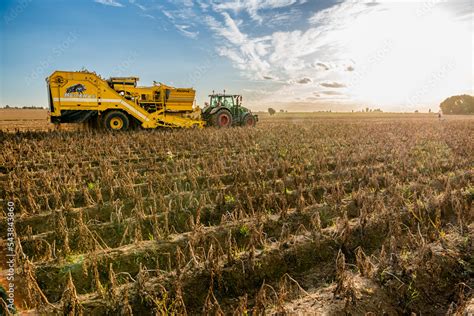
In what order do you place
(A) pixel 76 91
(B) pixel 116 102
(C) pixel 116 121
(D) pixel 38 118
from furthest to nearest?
(D) pixel 38 118, (C) pixel 116 121, (B) pixel 116 102, (A) pixel 76 91

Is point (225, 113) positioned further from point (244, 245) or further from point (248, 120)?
point (244, 245)

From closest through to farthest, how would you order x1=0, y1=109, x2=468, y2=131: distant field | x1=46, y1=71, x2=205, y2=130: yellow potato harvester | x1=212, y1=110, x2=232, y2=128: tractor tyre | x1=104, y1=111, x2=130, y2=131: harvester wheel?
x1=46, y1=71, x2=205, y2=130: yellow potato harvester → x1=104, y1=111, x2=130, y2=131: harvester wheel → x1=212, y1=110, x2=232, y2=128: tractor tyre → x1=0, y1=109, x2=468, y2=131: distant field

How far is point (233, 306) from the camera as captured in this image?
2.87 m

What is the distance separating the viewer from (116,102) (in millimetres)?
14758

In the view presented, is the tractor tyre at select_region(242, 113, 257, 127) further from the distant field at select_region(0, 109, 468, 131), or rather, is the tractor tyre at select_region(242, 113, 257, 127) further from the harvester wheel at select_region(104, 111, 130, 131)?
the distant field at select_region(0, 109, 468, 131)

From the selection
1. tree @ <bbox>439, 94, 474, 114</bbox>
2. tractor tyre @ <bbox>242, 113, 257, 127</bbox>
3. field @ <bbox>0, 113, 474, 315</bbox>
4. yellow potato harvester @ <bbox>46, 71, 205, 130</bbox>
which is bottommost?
field @ <bbox>0, 113, 474, 315</bbox>

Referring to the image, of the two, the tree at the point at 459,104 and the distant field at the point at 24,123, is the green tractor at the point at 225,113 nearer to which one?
the distant field at the point at 24,123

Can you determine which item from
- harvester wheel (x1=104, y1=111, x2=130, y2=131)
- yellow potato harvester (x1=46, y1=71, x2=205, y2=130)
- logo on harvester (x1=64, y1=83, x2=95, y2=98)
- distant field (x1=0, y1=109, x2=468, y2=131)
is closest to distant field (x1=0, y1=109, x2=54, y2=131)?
distant field (x1=0, y1=109, x2=468, y2=131)

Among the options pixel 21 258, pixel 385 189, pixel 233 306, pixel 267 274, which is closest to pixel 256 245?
pixel 267 274

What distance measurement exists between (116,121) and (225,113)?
694cm

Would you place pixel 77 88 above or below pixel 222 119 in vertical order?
above

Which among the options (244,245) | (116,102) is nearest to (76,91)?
(116,102)

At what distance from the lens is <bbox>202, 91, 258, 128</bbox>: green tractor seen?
19.2m

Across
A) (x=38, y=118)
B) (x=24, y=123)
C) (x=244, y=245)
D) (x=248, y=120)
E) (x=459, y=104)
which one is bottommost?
(x=244, y=245)
